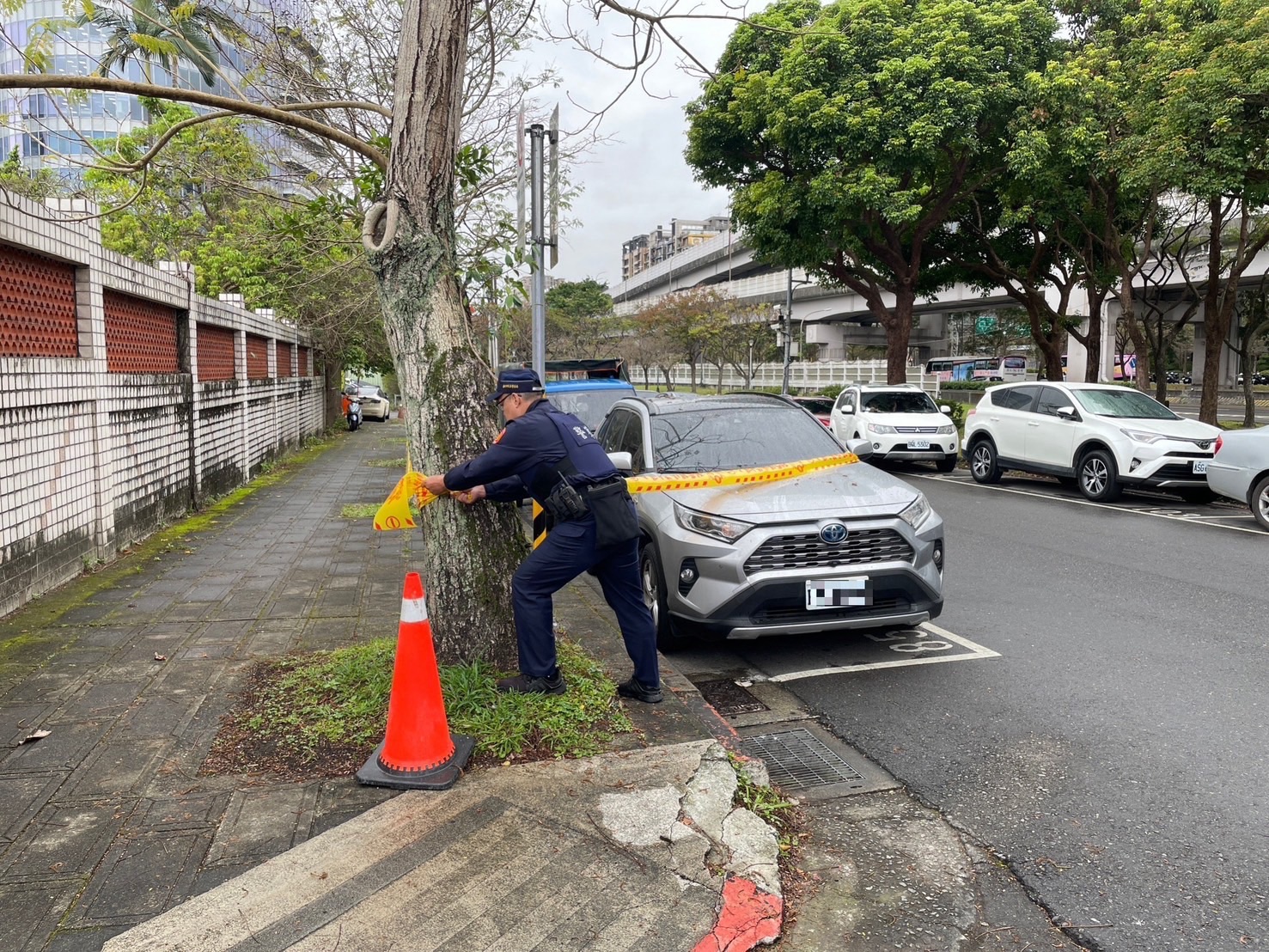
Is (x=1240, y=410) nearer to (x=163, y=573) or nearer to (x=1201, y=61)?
(x=1201, y=61)

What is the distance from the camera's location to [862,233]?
Result: 67.8 feet

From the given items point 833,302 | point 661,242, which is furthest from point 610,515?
point 661,242

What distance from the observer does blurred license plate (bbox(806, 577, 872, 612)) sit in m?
5.01

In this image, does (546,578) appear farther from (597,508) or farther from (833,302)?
(833,302)

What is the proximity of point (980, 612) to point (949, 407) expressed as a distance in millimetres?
17913

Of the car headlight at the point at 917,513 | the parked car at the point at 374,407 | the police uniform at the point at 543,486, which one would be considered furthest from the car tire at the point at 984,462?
the parked car at the point at 374,407

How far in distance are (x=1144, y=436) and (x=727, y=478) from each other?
814 cm

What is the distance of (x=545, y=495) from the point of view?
13.9 feet

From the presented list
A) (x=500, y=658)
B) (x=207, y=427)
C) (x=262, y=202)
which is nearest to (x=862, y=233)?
(x=262, y=202)

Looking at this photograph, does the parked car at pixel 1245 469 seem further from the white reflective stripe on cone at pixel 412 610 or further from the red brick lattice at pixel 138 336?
the red brick lattice at pixel 138 336

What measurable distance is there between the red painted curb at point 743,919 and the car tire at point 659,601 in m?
2.48

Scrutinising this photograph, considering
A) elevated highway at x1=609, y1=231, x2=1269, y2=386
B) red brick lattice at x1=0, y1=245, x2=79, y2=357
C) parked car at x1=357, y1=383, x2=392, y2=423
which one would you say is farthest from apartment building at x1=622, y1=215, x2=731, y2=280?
red brick lattice at x1=0, y1=245, x2=79, y2=357

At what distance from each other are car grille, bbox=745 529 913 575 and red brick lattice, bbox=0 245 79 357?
4.91 m

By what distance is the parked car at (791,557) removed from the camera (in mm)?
5035
